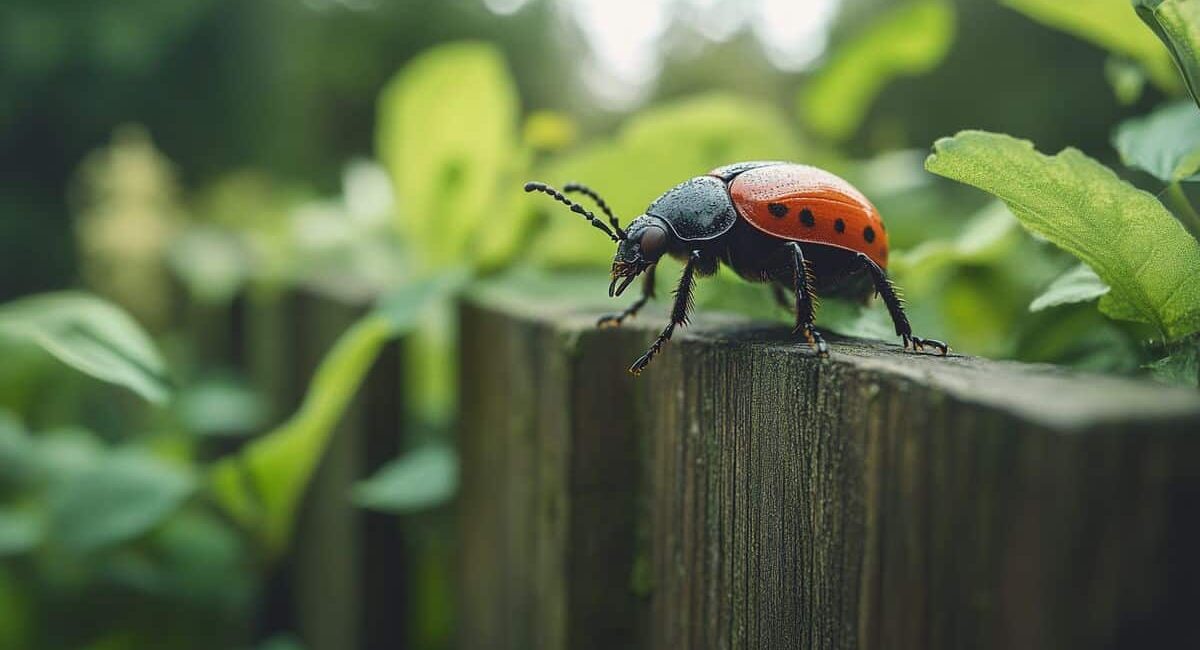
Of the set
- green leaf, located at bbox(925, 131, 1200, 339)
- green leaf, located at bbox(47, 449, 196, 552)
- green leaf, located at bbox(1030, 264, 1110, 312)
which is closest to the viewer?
green leaf, located at bbox(925, 131, 1200, 339)

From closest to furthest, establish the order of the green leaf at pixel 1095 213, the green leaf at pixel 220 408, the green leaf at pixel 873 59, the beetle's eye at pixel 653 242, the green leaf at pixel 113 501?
the green leaf at pixel 1095 213, the beetle's eye at pixel 653 242, the green leaf at pixel 113 501, the green leaf at pixel 873 59, the green leaf at pixel 220 408

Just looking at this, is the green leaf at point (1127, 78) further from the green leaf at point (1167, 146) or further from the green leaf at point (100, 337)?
the green leaf at point (100, 337)

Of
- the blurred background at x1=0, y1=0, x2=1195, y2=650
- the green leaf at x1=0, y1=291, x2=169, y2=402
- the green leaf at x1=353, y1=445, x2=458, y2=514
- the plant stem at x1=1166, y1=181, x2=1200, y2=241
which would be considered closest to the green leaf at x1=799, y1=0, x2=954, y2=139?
the blurred background at x1=0, y1=0, x2=1195, y2=650

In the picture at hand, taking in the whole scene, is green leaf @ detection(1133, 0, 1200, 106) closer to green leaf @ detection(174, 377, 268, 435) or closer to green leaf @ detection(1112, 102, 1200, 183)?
green leaf @ detection(1112, 102, 1200, 183)

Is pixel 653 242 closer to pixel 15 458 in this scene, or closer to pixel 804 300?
pixel 804 300

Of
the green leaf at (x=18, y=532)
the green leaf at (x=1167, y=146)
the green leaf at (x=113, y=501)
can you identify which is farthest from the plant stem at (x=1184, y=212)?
the green leaf at (x=18, y=532)

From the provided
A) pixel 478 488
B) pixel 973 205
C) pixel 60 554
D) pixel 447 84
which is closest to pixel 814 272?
pixel 478 488
